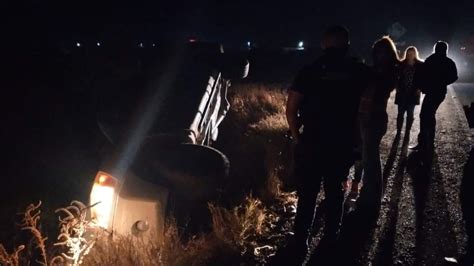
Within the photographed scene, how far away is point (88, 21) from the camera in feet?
111

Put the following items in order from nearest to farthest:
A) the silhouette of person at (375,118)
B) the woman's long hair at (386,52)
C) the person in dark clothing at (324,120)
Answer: the person in dark clothing at (324,120) → the silhouette of person at (375,118) → the woman's long hair at (386,52)

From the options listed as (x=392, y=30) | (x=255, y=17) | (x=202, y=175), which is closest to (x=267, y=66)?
(x=392, y=30)

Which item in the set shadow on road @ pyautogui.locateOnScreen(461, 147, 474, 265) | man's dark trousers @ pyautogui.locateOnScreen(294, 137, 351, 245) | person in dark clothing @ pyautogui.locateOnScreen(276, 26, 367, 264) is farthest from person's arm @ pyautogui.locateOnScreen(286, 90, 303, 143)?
shadow on road @ pyautogui.locateOnScreen(461, 147, 474, 265)

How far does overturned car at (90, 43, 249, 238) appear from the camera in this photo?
3500mm

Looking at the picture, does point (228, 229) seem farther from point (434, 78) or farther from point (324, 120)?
point (434, 78)

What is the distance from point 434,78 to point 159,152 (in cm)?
453

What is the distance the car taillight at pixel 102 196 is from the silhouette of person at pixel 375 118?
8.64ft

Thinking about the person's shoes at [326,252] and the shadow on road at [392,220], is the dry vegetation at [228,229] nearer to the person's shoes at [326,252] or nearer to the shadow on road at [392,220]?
the person's shoes at [326,252]

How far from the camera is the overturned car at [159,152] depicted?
3500mm

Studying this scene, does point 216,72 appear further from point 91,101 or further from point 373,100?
point 373,100

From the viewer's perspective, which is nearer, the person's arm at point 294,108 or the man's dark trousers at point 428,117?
the person's arm at point 294,108

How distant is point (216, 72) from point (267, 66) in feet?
49.3

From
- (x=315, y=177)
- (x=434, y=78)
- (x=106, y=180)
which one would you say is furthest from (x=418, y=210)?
(x=106, y=180)

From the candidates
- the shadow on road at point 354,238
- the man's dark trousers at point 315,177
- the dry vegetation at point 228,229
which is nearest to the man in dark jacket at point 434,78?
the shadow on road at point 354,238
